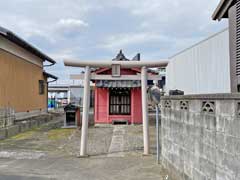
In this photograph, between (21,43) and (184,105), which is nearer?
(184,105)

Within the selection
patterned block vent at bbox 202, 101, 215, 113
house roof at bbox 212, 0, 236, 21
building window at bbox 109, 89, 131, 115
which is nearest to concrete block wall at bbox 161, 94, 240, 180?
patterned block vent at bbox 202, 101, 215, 113

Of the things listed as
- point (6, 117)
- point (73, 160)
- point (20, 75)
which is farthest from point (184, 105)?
point (20, 75)

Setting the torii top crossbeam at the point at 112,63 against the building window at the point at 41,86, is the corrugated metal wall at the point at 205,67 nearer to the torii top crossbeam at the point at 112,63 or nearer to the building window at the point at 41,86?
the torii top crossbeam at the point at 112,63

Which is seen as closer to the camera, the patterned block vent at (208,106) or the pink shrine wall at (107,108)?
the patterned block vent at (208,106)

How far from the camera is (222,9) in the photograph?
6910 mm

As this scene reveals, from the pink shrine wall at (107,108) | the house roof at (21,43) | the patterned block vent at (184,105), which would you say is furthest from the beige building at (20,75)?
the patterned block vent at (184,105)

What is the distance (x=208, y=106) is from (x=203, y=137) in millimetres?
528

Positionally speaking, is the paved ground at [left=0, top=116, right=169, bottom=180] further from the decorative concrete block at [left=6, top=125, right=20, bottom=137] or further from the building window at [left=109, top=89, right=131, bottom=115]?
the building window at [left=109, top=89, right=131, bottom=115]

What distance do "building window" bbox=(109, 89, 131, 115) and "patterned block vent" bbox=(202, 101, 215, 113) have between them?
13082mm

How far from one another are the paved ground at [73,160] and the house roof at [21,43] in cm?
524

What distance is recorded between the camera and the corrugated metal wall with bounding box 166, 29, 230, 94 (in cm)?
1345

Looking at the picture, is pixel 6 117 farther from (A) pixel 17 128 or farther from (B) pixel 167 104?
(B) pixel 167 104

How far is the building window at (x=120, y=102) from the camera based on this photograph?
17391 millimetres

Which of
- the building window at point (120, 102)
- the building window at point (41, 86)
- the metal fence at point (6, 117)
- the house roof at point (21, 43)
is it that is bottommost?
the metal fence at point (6, 117)
